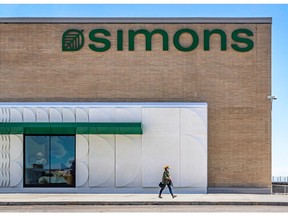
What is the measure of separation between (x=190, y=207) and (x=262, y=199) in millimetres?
4325

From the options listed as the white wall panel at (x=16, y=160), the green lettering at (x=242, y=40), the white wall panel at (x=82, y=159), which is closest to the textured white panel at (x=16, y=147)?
the white wall panel at (x=16, y=160)

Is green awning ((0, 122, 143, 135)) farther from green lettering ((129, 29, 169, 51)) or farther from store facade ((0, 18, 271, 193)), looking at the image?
green lettering ((129, 29, 169, 51))

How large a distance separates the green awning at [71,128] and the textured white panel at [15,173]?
176cm

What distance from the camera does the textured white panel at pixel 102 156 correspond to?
28.0m

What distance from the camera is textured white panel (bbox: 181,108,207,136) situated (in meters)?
Result: 27.9

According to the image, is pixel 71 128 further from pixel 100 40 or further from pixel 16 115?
pixel 100 40

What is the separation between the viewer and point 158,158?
27.9 m

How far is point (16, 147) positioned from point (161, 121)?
776 cm

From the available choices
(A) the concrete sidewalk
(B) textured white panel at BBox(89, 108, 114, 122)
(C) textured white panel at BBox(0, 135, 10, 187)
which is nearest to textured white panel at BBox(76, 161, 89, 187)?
(B) textured white panel at BBox(89, 108, 114, 122)

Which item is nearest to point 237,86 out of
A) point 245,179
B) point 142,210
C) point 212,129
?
point 212,129

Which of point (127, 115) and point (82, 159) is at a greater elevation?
point (127, 115)

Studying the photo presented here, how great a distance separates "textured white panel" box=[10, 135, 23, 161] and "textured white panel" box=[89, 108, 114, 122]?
395cm

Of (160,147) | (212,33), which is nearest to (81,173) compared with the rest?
(160,147)

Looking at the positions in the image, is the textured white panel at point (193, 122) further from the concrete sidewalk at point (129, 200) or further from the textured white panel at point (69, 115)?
the textured white panel at point (69, 115)
